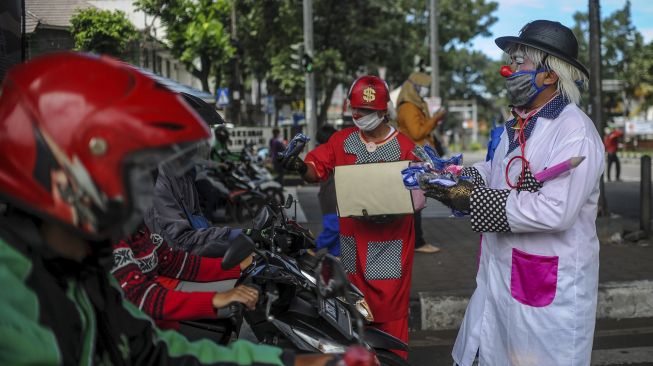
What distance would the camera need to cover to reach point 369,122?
420 cm

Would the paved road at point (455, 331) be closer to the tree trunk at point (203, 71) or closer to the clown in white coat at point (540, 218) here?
the clown in white coat at point (540, 218)

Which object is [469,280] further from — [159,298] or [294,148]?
[159,298]

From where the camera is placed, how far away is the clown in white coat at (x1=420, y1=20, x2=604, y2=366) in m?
2.50

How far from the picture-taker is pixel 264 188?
12547 mm

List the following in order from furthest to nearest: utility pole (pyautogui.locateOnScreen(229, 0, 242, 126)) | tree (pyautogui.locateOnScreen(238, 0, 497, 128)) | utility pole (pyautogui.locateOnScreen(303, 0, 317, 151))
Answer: tree (pyautogui.locateOnScreen(238, 0, 497, 128)) → utility pole (pyautogui.locateOnScreen(229, 0, 242, 126)) → utility pole (pyautogui.locateOnScreen(303, 0, 317, 151))

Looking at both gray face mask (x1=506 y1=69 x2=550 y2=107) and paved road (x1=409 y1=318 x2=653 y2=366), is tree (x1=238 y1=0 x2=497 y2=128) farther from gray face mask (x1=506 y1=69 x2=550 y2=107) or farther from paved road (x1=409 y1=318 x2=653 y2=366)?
gray face mask (x1=506 y1=69 x2=550 y2=107)

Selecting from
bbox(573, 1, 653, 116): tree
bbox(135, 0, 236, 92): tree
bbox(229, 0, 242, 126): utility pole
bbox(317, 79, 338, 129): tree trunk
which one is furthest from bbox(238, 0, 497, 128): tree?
bbox(573, 1, 653, 116): tree

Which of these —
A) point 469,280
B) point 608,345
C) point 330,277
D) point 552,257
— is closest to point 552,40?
point 552,257

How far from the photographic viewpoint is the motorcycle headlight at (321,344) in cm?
261

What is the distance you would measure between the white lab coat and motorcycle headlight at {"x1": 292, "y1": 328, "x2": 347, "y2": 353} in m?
0.63

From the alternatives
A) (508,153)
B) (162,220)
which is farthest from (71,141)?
(162,220)

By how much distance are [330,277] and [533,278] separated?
1.23 meters

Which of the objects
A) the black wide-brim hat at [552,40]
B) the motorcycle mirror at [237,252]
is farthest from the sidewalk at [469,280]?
the motorcycle mirror at [237,252]

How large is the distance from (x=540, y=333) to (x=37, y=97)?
6.40ft
